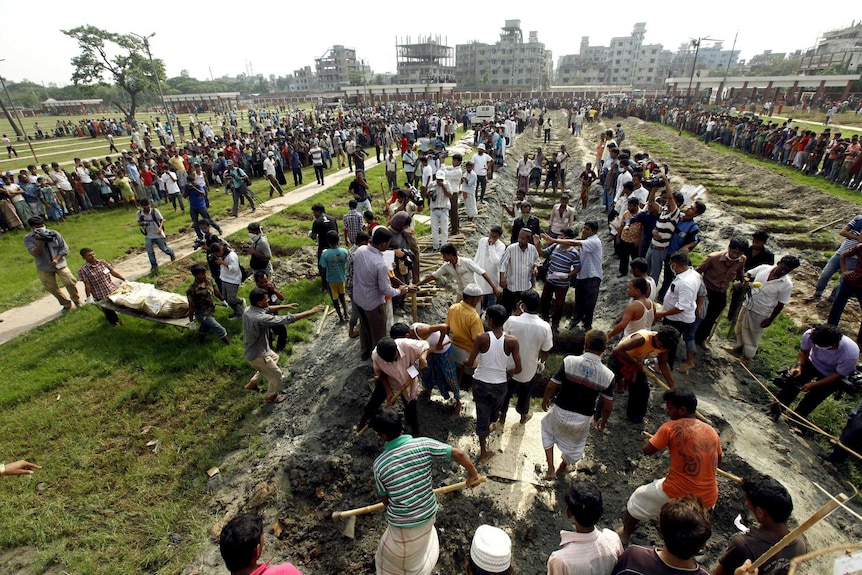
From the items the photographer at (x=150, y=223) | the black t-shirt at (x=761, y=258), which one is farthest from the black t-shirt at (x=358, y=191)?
the black t-shirt at (x=761, y=258)

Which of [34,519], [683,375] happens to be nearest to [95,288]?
[34,519]

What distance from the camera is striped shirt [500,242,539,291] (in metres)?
6.94

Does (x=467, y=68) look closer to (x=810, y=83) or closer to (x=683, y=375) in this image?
(x=810, y=83)

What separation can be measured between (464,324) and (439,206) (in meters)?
5.36

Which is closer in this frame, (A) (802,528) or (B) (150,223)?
(A) (802,528)

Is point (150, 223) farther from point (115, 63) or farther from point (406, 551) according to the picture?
point (115, 63)

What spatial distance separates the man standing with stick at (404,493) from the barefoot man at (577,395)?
1.59 m

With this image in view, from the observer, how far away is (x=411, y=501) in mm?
3104

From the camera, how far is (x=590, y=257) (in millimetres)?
7203

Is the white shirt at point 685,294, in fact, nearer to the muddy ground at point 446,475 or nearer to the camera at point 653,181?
the muddy ground at point 446,475

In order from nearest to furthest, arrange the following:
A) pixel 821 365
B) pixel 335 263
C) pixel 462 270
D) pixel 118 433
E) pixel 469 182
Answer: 1. pixel 821 365
2. pixel 118 433
3. pixel 462 270
4. pixel 335 263
5. pixel 469 182

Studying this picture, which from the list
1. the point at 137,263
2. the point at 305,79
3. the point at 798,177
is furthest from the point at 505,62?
the point at 137,263

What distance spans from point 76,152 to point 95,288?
105 ft

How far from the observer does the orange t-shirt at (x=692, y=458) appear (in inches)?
134
